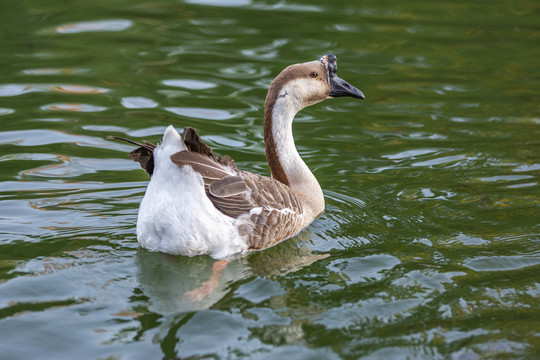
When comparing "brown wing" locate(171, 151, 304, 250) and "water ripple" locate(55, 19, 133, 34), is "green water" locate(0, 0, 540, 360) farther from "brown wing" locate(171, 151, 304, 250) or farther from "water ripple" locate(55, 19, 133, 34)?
"brown wing" locate(171, 151, 304, 250)

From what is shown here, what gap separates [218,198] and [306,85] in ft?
6.58

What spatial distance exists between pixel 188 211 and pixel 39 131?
4739mm

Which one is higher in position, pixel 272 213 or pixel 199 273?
pixel 272 213

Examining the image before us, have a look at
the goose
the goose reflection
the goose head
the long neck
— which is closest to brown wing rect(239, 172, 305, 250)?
the goose

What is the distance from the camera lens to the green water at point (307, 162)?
5.52 metres

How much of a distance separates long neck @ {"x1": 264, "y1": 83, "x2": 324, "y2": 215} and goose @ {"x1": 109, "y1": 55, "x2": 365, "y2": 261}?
1 centimetres

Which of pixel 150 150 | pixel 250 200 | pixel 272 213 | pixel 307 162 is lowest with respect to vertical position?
pixel 307 162

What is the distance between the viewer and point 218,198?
686 centimetres

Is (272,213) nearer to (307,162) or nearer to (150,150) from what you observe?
(150,150)

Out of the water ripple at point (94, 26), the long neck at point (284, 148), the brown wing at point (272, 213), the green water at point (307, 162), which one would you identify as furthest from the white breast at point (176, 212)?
the water ripple at point (94, 26)

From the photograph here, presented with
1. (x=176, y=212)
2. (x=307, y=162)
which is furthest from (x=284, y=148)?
(x=176, y=212)

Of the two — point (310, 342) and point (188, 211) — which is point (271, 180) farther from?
point (310, 342)

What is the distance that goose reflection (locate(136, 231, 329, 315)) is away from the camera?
5957mm

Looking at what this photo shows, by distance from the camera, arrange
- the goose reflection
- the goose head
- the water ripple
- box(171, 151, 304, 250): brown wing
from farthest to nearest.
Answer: the water ripple, the goose head, box(171, 151, 304, 250): brown wing, the goose reflection
